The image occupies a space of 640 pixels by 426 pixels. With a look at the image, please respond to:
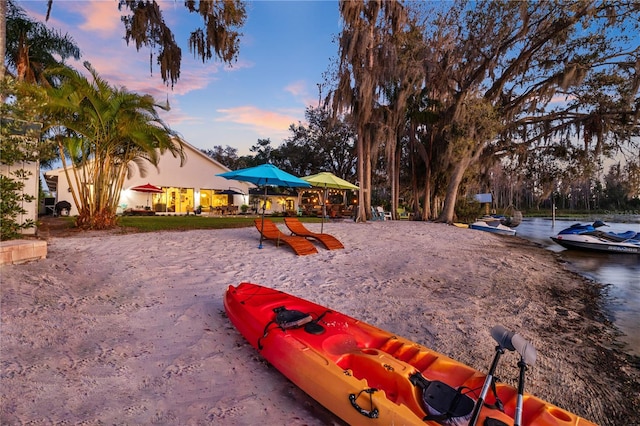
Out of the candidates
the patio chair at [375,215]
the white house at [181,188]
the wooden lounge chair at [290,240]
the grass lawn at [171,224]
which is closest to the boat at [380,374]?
the wooden lounge chair at [290,240]

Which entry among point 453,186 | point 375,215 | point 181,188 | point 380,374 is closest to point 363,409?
point 380,374

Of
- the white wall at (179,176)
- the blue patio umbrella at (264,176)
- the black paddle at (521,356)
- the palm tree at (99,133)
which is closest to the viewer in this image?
the black paddle at (521,356)

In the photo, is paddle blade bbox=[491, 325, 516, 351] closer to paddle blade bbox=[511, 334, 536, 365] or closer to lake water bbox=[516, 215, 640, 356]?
paddle blade bbox=[511, 334, 536, 365]

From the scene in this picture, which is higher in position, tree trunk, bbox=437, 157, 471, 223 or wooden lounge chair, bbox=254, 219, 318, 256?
tree trunk, bbox=437, 157, 471, 223

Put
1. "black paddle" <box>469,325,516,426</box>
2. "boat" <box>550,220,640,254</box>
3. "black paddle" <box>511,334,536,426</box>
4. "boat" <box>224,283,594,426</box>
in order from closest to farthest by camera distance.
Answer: "black paddle" <box>511,334,536,426</box>, "black paddle" <box>469,325,516,426</box>, "boat" <box>224,283,594,426</box>, "boat" <box>550,220,640,254</box>

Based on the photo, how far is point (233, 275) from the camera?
6371 mm

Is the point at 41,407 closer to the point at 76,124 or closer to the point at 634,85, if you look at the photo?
the point at 76,124

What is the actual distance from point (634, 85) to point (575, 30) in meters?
4.07

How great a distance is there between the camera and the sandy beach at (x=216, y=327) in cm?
266

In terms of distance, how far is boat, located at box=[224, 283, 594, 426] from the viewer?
211 cm

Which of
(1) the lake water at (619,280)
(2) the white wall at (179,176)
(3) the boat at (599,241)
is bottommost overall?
(1) the lake water at (619,280)

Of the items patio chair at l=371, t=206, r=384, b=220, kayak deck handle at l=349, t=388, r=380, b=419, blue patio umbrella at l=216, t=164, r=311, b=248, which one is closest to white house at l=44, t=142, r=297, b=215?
patio chair at l=371, t=206, r=384, b=220

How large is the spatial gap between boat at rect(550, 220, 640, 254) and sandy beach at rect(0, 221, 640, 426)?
7.33 meters

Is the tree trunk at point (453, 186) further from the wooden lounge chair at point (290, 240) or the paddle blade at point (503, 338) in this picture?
the paddle blade at point (503, 338)
